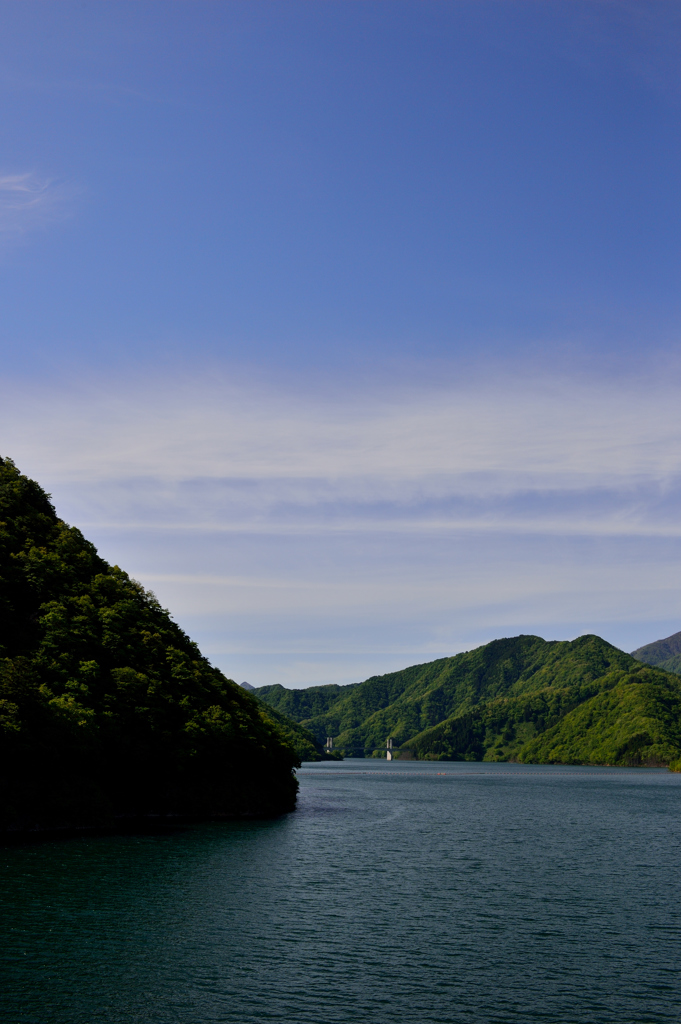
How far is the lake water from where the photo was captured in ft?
153

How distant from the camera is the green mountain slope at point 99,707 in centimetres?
11138

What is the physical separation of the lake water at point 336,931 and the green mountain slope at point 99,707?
1264 centimetres

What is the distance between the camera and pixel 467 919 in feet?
225

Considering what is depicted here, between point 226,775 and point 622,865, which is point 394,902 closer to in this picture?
point 622,865

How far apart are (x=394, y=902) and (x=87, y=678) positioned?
7410cm

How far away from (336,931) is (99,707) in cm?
7599

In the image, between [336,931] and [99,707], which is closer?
[336,931]

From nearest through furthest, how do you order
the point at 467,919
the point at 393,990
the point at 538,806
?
the point at 393,990, the point at 467,919, the point at 538,806

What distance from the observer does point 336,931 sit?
63.9 metres

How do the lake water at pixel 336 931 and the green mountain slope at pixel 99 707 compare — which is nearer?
the lake water at pixel 336 931

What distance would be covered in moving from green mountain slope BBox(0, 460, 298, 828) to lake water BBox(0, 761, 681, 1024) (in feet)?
41.5

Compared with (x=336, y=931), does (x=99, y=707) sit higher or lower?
higher

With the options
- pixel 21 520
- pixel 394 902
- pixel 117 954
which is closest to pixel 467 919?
pixel 394 902

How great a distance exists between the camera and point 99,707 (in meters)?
128
